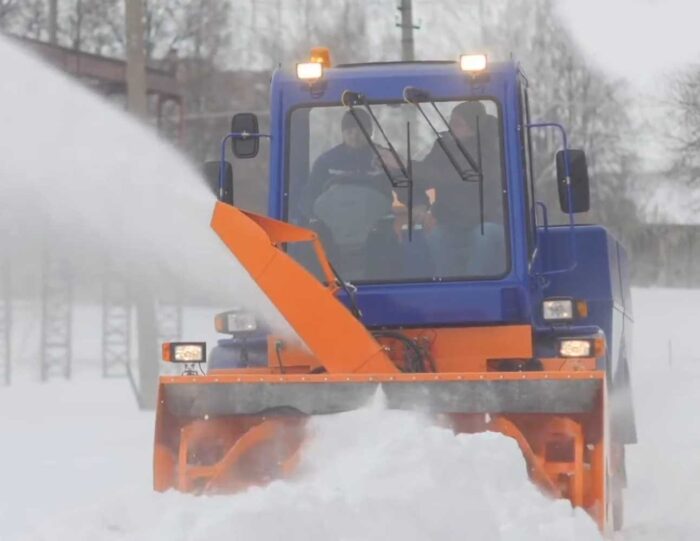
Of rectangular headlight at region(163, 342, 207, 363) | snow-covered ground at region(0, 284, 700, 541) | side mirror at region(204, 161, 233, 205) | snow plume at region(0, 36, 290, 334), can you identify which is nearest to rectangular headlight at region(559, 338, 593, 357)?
snow-covered ground at region(0, 284, 700, 541)

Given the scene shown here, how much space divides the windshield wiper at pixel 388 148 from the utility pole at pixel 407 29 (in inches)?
607

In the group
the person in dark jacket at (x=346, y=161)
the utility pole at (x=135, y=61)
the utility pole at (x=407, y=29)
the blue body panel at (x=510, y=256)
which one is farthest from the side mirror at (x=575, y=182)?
the utility pole at (x=407, y=29)

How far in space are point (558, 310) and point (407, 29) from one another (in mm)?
16682

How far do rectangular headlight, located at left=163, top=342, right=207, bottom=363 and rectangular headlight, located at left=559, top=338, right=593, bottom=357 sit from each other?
1.73 meters

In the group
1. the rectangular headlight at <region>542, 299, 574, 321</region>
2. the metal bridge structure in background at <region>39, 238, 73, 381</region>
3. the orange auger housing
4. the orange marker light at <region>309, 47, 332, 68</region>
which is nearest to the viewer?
the orange auger housing

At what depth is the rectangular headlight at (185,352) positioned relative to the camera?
7.79 m

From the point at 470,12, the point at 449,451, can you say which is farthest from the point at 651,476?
the point at 470,12

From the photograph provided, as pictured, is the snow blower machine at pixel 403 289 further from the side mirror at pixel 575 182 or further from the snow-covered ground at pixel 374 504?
the snow-covered ground at pixel 374 504

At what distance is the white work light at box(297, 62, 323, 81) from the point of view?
8273 mm

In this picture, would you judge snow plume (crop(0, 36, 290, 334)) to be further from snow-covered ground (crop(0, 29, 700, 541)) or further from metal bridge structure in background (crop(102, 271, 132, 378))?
metal bridge structure in background (crop(102, 271, 132, 378))

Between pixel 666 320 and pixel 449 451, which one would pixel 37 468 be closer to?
pixel 449 451

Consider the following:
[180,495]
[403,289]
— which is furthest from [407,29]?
[180,495]

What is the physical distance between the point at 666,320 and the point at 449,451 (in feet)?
110

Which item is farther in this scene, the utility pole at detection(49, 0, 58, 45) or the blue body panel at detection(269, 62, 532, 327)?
the utility pole at detection(49, 0, 58, 45)
